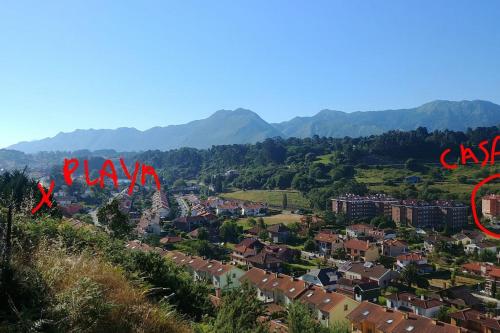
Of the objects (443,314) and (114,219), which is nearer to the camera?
(114,219)

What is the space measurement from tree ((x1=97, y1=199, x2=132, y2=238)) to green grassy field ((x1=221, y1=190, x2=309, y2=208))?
39.0m

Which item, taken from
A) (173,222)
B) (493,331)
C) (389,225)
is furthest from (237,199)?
(493,331)

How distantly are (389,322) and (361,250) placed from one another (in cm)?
1623

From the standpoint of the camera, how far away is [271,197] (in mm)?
54562

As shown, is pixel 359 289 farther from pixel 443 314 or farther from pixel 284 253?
pixel 284 253

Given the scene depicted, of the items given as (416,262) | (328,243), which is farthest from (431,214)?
(416,262)

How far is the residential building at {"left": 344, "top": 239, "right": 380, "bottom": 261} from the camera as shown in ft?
94.3

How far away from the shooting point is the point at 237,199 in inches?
2237

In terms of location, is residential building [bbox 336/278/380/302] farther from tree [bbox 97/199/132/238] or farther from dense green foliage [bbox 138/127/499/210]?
dense green foliage [bbox 138/127/499/210]

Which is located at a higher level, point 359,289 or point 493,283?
point 359,289

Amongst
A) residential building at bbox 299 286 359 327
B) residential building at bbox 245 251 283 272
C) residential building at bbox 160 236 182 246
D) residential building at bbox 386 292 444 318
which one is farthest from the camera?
residential building at bbox 160 236 182 246

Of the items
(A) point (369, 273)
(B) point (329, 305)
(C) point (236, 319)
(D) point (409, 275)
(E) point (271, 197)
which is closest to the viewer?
(C) point (236, 319)

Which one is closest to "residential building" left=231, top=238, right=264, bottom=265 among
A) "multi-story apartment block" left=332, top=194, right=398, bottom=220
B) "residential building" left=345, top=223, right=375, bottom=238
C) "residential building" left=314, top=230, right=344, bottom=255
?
"residential building" left=314, top=230, right=344, bottom=255

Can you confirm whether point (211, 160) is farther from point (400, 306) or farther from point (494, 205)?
point (400, 306)
